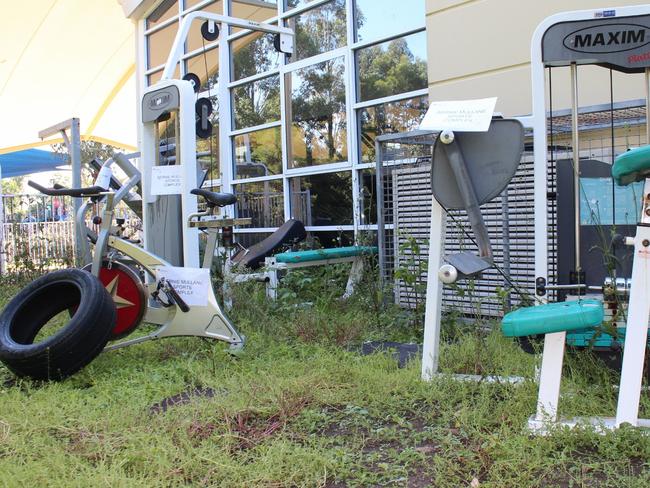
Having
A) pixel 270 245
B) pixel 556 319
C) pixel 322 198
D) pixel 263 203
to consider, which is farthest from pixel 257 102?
pixel 556 319

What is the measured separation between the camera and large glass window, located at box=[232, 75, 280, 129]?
24.6ft

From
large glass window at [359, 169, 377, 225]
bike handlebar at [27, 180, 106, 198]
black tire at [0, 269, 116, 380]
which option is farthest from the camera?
large glass window at [359, 169, 377, 225]

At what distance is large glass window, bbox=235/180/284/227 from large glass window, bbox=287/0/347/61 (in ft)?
5.14

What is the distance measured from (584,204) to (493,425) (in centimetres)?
132

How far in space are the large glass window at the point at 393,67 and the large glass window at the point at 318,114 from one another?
0.31 metres

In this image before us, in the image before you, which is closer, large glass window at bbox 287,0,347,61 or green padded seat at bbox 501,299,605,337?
green padded seat at bbox 501,299,605,337

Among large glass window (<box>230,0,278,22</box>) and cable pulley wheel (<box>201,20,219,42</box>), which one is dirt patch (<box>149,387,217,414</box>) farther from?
large glass window (<box>230,0,278,22</box>)

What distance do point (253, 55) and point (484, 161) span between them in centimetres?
575

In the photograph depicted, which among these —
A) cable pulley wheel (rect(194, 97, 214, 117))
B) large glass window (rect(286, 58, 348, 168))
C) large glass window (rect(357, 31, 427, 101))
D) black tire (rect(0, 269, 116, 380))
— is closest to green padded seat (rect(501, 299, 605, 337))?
black tire (rect(0, 269, 116, 380))

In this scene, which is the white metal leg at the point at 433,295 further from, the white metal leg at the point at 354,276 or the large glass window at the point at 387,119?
the large glass window at the point at 387,119

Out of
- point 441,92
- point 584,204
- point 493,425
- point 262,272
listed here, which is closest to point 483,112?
point 584,204

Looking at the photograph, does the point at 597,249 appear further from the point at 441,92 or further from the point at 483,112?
the point at 441,92

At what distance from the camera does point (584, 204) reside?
3137mm

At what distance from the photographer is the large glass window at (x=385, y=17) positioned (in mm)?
5855
